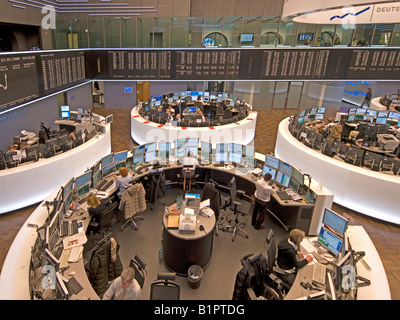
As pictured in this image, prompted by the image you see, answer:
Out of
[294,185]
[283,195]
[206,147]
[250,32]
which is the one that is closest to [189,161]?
[206,147]

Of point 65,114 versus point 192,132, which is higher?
point 65,114

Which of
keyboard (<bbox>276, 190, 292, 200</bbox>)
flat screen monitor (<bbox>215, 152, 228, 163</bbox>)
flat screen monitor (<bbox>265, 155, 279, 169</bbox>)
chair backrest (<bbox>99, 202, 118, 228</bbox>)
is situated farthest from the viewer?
flat screen monitor (<bbox>215, 152, 228, 163</bbox>)

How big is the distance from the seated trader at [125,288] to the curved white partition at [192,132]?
639 cm

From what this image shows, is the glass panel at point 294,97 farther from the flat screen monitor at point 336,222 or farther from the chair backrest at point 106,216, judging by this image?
the chair backrest at point 106,216

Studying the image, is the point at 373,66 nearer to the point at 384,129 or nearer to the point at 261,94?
the point at 384,129

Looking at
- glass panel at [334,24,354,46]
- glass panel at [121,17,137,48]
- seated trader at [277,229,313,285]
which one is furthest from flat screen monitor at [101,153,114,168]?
glass panel at [334,24,354,46]

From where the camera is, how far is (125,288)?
342cm

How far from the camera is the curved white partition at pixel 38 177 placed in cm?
611

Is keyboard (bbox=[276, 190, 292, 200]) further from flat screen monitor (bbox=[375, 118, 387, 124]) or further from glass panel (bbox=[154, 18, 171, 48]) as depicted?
glass panel (bbox=[154, 18, 171, 48])

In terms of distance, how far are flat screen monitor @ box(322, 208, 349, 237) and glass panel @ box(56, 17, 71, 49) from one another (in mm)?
9989

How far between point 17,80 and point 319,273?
7.75 m

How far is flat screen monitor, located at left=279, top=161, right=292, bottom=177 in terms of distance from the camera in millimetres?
6049

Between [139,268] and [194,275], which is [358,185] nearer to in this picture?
[194,275]

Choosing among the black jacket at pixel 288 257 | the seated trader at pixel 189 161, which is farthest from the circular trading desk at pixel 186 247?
the seated trader at pixel 189 161
